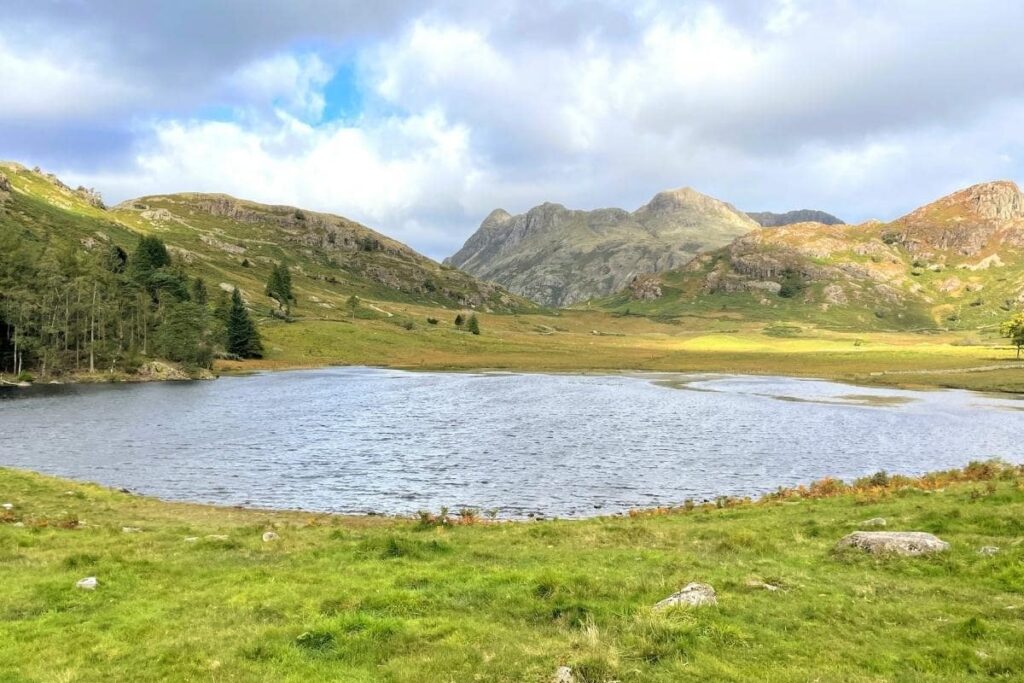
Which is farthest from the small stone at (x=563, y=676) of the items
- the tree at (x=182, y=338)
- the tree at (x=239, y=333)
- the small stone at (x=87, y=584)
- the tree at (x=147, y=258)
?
the tree at (x=239, y=333)

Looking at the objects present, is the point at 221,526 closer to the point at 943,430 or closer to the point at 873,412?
the point at 943,430

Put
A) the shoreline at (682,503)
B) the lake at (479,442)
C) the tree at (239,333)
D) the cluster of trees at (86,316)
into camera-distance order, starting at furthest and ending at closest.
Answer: the tree at (239,333)
the cluster of trees at (86,316)
the lake at (479,442)
the shoreline at (682,503)

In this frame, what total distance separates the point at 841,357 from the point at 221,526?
192976 mm

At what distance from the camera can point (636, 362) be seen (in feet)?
617

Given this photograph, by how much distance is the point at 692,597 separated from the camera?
47.6 feet

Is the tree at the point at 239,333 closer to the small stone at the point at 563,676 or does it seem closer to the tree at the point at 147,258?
the tree at the point at 147,258

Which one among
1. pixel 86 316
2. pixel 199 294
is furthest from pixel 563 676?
pixel 199 294

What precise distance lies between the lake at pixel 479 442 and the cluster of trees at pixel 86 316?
15387mm

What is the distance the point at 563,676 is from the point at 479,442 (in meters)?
50.4

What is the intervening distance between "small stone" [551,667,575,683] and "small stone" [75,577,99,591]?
44.2ft

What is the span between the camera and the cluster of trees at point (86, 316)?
11488 cm

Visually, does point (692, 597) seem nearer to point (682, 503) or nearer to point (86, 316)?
point (682, 503)

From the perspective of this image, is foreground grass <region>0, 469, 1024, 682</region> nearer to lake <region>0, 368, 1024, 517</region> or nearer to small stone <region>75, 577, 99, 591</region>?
small stone <region>75, 577, 99, 591</region>

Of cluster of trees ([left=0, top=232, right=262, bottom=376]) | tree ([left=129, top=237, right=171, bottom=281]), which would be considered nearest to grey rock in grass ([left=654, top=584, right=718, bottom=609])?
cluster of trees ([left=0, top=232, right=262, bottom=376])
